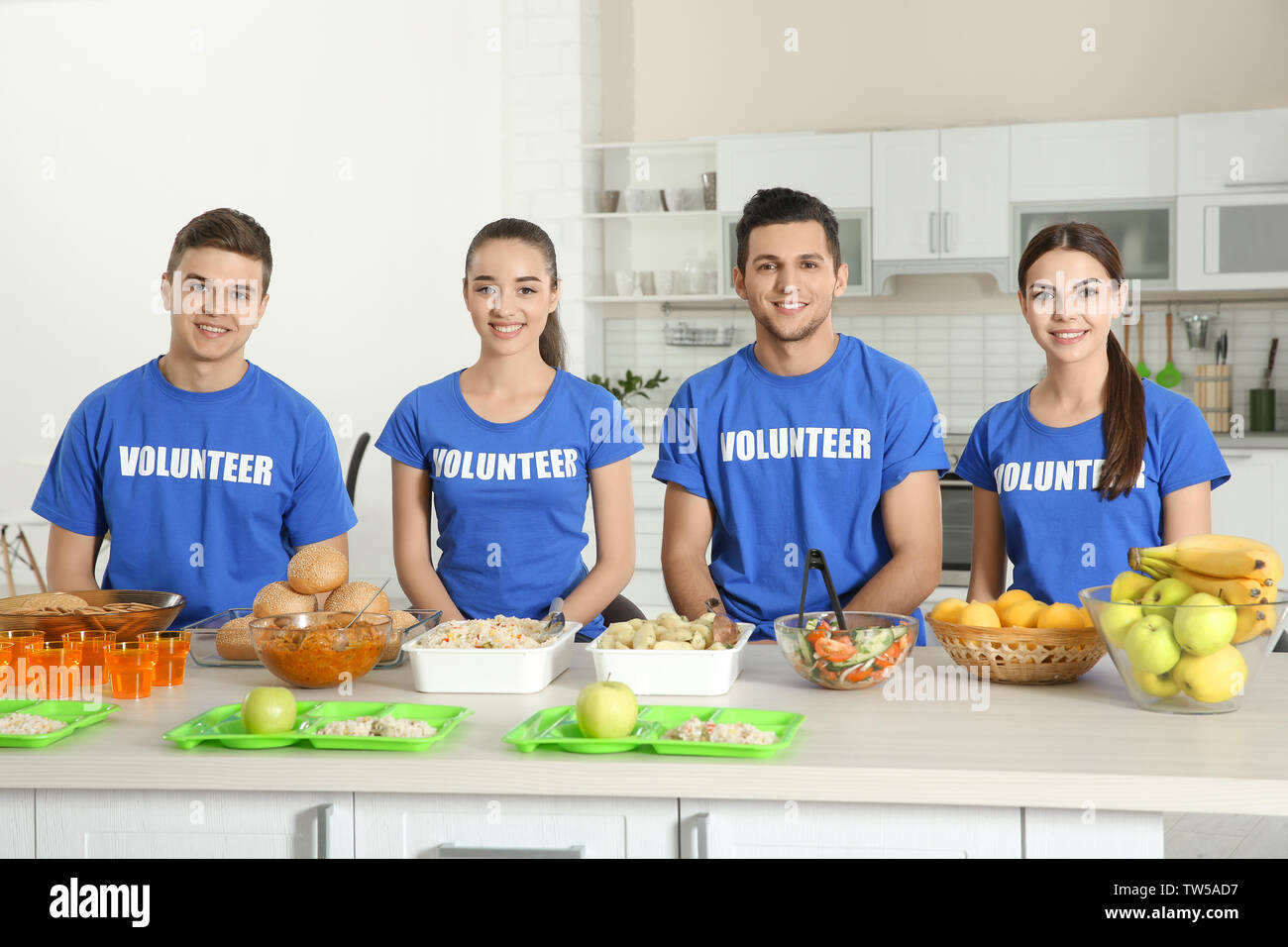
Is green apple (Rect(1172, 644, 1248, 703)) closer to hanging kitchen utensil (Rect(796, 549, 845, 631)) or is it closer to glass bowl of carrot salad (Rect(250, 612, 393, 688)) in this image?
hanging kitchen utensil (Rect(796, 549, 845, 631))

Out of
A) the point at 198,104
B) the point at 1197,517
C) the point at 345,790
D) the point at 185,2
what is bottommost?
the point at 345,790

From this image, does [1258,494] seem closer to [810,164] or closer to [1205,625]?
[810,164]

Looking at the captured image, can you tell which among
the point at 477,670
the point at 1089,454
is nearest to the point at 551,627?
the point at 477,670

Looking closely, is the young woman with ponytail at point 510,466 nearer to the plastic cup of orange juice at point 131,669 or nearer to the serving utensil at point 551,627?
the serving utensil at point 551,627

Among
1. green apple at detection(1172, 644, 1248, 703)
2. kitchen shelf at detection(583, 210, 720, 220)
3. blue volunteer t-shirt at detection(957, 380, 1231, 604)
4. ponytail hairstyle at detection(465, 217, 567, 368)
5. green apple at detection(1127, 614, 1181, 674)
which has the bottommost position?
green apple at detection(1172, 644, 1248, 703)

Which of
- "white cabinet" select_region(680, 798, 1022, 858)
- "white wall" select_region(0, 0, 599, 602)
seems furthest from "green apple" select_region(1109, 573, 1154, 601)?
"white wall" select_region(0, 0, 599, 602)

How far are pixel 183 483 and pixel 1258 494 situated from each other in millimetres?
4085

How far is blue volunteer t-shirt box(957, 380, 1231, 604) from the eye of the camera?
2.05 metres

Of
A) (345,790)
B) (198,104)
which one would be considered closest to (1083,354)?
(345,790)

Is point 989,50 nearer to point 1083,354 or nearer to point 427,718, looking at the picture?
point 1083,354

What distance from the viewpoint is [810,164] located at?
5.27 meters

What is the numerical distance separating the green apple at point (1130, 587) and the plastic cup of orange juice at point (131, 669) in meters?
1.23

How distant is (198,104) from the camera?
6062mm
